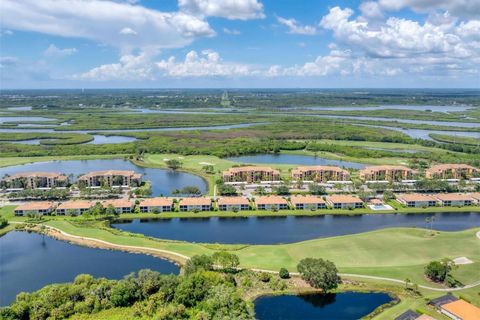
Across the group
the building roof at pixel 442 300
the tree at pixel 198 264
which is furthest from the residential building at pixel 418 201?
the tree at pixel 198 264

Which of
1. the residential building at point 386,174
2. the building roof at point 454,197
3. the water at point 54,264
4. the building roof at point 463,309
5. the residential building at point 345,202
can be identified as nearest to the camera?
the building roof at point 463,309

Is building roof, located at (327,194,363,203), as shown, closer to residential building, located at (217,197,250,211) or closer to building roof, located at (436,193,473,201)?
residential building, located at (217,197,250,211)

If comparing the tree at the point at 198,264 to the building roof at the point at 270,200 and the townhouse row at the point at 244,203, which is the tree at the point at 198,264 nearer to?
the townhouse row at the point at 244,203

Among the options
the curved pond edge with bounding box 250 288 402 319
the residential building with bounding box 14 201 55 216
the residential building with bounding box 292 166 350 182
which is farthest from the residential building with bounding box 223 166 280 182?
the curved pond edge with bounding box 250 288 402 319

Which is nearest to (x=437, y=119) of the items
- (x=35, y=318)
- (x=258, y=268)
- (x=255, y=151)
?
(x=255, y=151)

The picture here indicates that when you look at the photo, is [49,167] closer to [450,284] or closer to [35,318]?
[35,318]

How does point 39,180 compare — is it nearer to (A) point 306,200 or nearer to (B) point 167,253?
(B) point 167,253

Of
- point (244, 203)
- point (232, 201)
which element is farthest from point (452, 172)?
point (232, 201)
